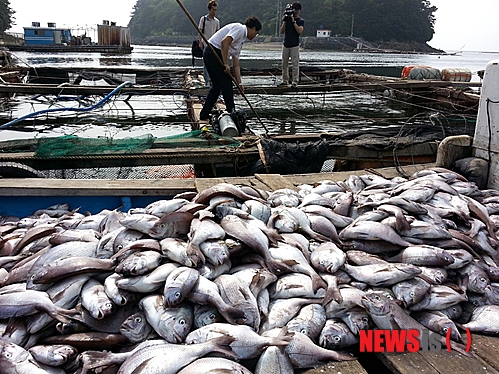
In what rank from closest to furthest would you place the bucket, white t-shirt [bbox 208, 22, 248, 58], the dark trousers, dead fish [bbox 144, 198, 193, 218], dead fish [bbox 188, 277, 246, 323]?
dead fish [bbox 188, 277, 246, 323]
dead fish [bbox 144, 198, 193, 218]
the bucket
white t-shirt [bbox 208, 22, 248, 58]
the dark trousers

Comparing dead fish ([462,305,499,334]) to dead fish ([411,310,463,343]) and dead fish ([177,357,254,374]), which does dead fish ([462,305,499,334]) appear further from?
dead fish ([177,357,254,374])

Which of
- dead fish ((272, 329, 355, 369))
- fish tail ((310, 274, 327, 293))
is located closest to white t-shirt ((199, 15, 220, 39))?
fish tail ((310, 274, 327, 293))

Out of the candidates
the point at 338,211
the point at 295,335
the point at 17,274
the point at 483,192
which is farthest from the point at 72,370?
the point at 483,192

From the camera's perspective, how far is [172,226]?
314cm

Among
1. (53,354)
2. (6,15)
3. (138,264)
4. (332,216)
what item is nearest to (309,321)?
(138,264)

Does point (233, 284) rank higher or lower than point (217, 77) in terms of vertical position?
lower

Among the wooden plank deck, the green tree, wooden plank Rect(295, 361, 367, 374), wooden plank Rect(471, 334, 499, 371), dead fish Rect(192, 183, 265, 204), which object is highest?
the green tree

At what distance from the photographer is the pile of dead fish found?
7.63 feet

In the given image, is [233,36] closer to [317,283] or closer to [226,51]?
[226,51]

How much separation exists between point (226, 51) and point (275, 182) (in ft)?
12.5

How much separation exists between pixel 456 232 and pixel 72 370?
3.27 metres

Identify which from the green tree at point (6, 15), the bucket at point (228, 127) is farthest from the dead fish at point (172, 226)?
the green tree at point (6, 15)

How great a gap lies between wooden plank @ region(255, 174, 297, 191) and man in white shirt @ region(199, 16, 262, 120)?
3454 mm

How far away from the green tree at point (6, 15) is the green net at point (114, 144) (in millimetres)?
79393
